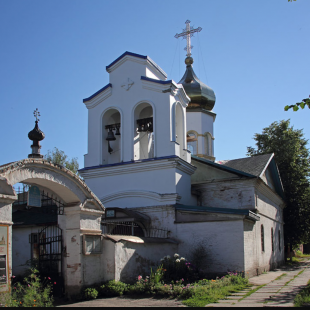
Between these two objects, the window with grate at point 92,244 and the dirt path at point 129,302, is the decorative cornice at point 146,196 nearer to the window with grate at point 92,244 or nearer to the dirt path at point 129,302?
the window with grate at point 92,244

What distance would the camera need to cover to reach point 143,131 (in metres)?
16.6

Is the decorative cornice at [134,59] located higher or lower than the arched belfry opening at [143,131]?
higher

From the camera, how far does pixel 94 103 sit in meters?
17.2

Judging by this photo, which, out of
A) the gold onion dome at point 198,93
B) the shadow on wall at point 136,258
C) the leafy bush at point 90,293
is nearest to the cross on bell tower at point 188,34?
the gold onion dome at point 198,93

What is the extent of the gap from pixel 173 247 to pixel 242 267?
2452 millimetres

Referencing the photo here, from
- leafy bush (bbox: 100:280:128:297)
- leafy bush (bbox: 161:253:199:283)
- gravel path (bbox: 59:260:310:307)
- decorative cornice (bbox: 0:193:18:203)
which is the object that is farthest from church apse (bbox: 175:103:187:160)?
decorative cornice (bbox: 0:193:18:203)

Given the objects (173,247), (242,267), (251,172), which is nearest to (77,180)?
(173,247)

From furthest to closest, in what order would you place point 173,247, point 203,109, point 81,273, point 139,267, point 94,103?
point 203,109
point 94,103
point 173,247
point 139,267
point 81,273

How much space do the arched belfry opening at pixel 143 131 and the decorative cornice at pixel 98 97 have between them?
1561 mm

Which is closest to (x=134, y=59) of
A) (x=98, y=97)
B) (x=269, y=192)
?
(x=98, y=97)

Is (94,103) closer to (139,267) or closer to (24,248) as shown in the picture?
(24,248)

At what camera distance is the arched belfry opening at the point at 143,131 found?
16.4 m

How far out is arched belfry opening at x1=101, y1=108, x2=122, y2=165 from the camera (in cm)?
1675

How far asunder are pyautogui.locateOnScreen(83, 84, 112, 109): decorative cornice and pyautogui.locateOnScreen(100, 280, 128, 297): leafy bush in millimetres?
8975
